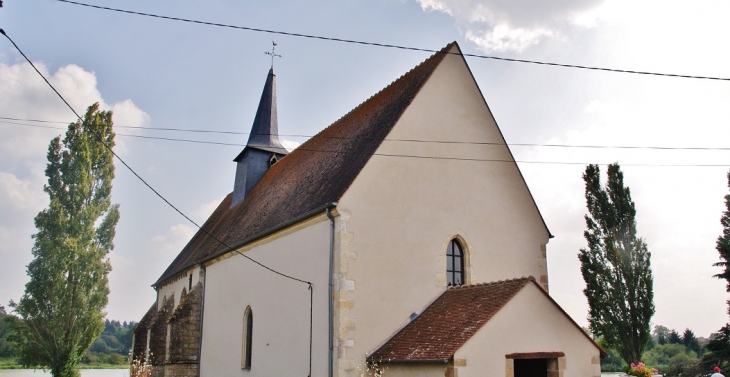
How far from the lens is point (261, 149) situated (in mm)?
23453

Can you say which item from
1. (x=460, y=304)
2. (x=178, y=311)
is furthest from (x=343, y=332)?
(x=178, y=311)

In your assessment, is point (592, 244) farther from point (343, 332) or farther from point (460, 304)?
point (343, 332)

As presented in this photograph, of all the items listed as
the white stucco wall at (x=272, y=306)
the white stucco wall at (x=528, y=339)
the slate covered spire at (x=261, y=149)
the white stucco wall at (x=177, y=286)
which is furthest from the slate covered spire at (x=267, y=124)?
the white stucco wall at (x=528, y=339)

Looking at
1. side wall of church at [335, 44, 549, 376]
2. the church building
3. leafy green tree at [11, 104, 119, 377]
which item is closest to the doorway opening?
the church building

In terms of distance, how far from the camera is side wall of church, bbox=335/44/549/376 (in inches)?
443

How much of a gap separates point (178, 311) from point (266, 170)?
7039 mm

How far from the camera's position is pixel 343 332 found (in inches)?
425

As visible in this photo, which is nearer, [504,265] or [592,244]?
[504,265]

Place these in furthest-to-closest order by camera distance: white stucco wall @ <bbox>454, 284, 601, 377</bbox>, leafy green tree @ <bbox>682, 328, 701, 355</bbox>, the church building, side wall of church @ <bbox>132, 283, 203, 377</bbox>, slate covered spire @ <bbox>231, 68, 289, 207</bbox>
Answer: leafy green tree @ <bbox>682, 328, 701, 355</bbox> → slate covered spire @ <bbox>231, 68, 289, 207</bbox> → side wall of church @ <bbox>132, 283, 203, 377</bbox> → the church building → white stucco wall @ <bbox>454, 284, 601, 377</bbox>

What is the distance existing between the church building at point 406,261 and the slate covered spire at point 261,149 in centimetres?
646

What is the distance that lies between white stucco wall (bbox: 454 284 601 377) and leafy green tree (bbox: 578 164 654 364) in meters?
11.1

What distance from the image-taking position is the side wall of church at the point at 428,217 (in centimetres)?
1124

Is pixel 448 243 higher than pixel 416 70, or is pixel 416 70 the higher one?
pixel 416 70

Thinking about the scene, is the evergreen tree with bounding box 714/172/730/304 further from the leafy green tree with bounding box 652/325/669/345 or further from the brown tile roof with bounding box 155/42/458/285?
the leafy green tree with bounding box 652/325/669/345
